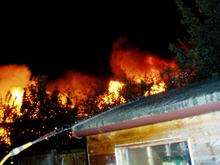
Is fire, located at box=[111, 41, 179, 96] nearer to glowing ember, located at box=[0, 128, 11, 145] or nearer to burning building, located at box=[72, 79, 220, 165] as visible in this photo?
glowing ember, located at box=[0, 128, 11, 145]

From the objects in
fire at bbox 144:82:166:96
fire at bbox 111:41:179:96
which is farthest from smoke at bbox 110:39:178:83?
fire at bbox 144:82:166:96

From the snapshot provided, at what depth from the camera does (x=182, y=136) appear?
6.71 m

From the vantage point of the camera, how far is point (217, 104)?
5703mm

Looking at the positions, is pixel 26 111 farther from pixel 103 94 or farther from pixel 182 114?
pixel 182 114

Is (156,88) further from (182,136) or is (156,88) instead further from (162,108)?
(162,108)

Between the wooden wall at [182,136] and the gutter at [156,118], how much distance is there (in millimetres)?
283

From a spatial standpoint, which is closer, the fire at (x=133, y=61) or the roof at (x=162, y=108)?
the roof at (x=162, y=108)

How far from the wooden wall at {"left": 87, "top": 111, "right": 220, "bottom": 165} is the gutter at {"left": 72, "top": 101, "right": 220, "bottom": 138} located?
0.93 ft

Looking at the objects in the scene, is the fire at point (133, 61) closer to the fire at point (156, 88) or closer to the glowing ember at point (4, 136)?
the fire at point (156, 88)

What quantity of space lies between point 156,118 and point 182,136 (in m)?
0.55

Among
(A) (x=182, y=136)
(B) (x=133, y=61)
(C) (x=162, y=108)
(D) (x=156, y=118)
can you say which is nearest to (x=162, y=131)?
(A) (x=182, y=136)

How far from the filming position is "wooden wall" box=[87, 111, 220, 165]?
6219mm

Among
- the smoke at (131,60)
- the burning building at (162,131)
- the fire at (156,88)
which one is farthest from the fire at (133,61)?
the burning building at (162,131)

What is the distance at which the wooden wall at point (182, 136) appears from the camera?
6.22m
